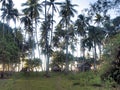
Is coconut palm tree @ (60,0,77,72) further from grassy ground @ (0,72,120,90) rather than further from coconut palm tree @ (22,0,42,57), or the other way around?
grassy ground @ (0,72,120,90)

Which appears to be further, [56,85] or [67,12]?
[67,12]

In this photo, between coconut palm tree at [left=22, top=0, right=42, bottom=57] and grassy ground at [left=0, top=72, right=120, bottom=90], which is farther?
coconut palm tree at [left=22, top=0, right=42, bottom=57]

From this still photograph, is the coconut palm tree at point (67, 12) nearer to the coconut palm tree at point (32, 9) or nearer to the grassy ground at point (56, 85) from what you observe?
the coconut palm tree at point (32, 9)

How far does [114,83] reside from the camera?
35.2 ft

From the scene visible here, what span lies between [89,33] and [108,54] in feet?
200

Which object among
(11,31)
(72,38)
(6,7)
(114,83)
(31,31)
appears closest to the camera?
(114,83)

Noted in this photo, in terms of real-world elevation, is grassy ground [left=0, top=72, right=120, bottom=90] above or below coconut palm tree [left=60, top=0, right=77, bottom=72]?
below

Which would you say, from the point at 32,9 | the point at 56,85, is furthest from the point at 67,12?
the point at 56,85

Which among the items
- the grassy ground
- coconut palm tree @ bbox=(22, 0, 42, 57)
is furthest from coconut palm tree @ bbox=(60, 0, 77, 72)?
the grassy ground

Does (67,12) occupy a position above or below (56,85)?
above

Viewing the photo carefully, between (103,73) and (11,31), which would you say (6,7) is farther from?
(103,73)

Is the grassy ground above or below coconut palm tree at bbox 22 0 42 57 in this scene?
below

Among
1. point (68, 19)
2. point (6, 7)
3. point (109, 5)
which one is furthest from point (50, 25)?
point (109, 5)

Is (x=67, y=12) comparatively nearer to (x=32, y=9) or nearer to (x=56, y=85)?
(x=32, y=9)
